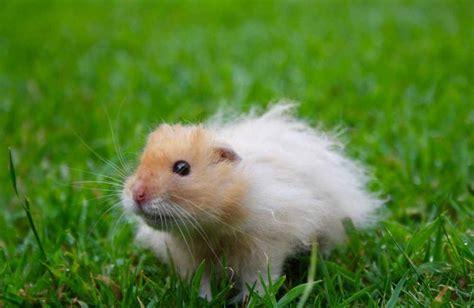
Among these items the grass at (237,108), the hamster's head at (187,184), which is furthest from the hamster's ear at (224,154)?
the grass at (237,108)

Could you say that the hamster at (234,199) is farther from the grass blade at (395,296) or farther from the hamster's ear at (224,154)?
the grass blade at (395,296)

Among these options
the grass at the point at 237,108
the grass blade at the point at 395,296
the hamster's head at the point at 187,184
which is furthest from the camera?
the grass at the point at 237,108

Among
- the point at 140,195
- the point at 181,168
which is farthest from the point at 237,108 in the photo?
→ the point at 140,195

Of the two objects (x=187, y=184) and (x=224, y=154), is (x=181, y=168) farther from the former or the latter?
(x=224, y=154)

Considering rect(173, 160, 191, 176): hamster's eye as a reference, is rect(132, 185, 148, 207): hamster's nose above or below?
below

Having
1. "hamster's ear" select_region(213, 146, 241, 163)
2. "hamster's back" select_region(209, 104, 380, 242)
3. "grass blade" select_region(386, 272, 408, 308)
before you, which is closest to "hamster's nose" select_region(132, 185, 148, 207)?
"hamster's ear" select_region(213, 146, 241, 163)

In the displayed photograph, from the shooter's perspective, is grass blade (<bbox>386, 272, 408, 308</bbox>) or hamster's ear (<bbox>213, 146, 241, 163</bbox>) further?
hamster's ear (<bbox>213, 146, 241, 163</bbox>)

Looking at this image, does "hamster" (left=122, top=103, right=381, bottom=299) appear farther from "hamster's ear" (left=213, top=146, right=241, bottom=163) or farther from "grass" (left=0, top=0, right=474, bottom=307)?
"grass" (left=0, top=0, right=474, bottom=307)

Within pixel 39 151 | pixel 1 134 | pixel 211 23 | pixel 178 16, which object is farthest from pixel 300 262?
pixel 178 16
